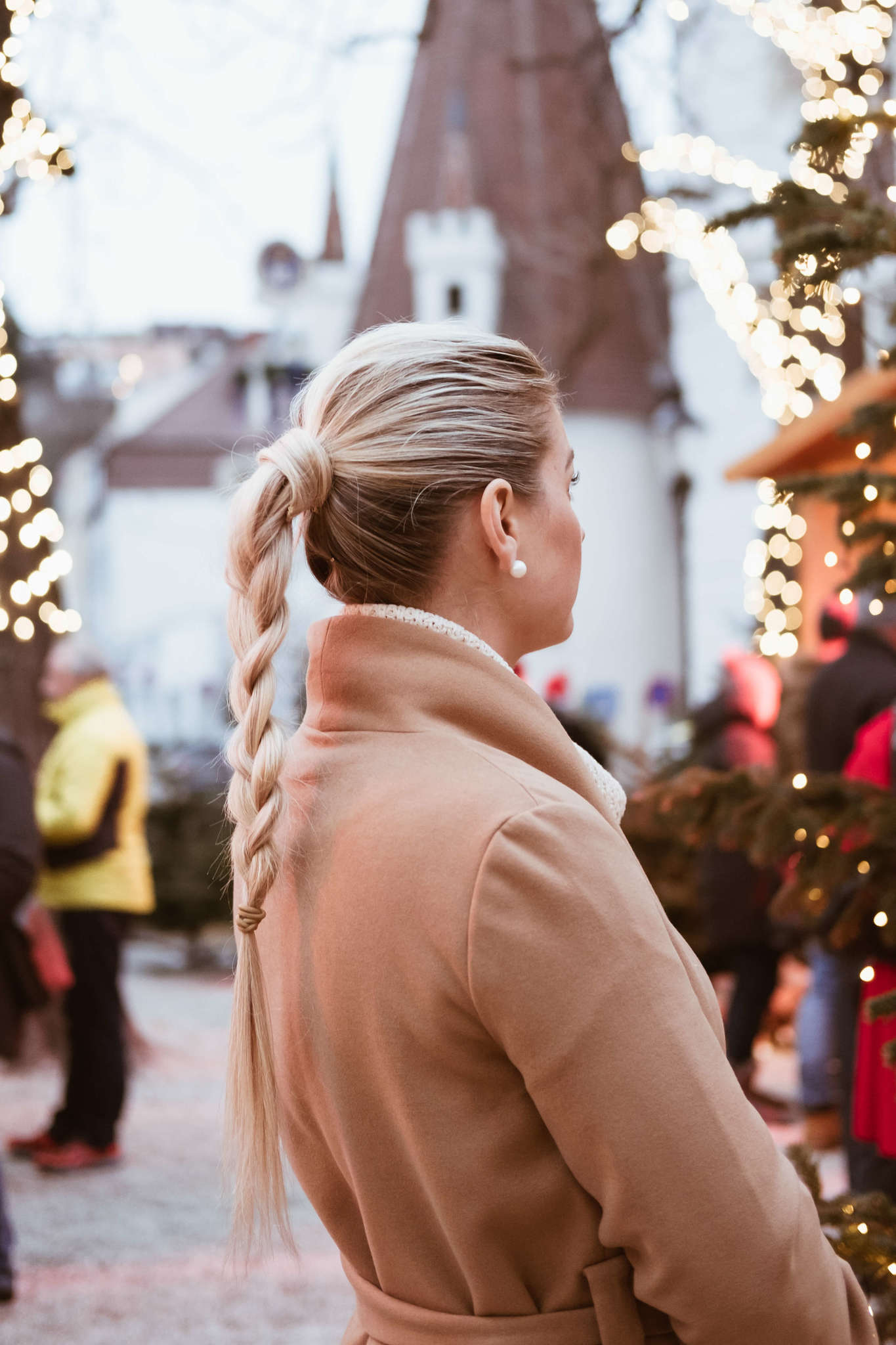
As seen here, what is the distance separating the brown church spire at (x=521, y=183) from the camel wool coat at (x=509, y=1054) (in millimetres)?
23063

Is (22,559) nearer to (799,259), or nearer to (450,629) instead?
(799,259)

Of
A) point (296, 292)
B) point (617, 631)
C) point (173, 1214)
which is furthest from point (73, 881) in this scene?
point (296, 292)

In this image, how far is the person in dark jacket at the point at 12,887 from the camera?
438 centimetres

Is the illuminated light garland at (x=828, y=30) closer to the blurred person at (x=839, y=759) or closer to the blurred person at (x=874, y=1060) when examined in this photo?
the blurred person at (x=839, y=759)

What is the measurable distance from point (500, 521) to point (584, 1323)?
73 cm

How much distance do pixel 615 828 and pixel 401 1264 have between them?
450 mm

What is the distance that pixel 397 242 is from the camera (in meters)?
29.0

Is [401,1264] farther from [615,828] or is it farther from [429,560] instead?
[429,560]

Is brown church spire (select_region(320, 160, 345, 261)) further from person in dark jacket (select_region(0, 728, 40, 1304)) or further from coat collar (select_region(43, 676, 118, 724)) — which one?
person in dark jacket (select_region(0, 728, 40, 1304))

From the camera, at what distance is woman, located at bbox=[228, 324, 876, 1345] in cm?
115

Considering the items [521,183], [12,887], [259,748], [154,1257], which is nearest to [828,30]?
[12,887]

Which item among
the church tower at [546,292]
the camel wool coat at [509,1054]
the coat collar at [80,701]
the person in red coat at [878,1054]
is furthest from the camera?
the church tower at [546,292]

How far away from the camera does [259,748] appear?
4.42 ft

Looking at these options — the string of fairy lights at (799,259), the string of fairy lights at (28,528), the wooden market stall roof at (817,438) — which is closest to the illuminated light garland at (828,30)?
the string of fairy lights at (799,259)
